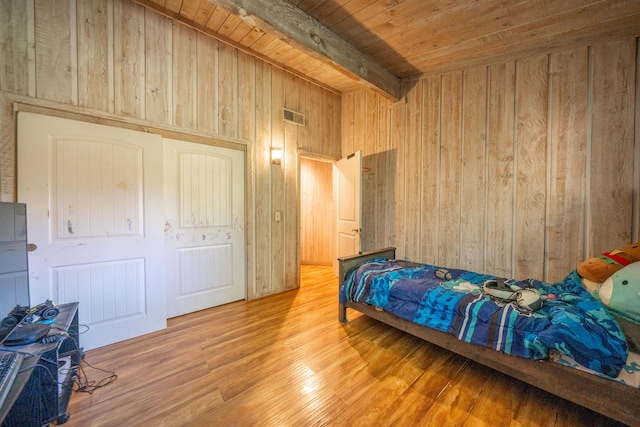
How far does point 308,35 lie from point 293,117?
1354 mm

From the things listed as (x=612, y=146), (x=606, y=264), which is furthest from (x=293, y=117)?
(x=606, y=264)

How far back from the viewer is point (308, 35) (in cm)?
232

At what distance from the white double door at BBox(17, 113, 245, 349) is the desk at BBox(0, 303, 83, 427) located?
25.0 inches

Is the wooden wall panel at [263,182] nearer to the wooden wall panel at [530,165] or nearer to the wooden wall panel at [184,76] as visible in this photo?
the wooden wall panel at [184,76]

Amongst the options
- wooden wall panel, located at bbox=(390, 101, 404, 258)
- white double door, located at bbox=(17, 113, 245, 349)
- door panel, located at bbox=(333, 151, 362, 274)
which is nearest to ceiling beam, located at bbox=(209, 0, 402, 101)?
wooden wall panel, located at bbox=(390, 101, 404, 258)

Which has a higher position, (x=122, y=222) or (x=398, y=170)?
(x=398, y=170)

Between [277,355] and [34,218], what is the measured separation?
223cm

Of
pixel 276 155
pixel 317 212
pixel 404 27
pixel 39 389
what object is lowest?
pixel 39 389

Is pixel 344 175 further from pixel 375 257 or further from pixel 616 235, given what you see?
pixel 616 235

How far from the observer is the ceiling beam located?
1974 millimetres

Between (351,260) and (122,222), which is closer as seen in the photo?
(122,222)

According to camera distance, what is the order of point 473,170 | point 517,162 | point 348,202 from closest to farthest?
point 517,162
point 473,170
point 348,202

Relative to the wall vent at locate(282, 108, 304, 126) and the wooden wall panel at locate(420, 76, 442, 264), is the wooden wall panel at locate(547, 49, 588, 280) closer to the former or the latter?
the wooden wall panel at locate(420, 76, 442, 264)

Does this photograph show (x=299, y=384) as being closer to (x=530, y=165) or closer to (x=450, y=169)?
(x=450, y=169)
